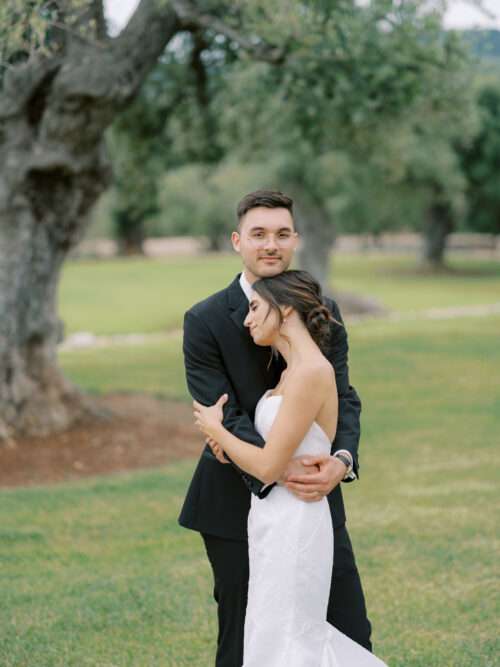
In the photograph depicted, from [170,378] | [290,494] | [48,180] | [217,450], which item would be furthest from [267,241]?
[170,378]

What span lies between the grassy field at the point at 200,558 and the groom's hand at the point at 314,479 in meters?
1.88

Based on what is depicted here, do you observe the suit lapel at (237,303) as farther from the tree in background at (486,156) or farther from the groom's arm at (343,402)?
the tree in background at (486,156)

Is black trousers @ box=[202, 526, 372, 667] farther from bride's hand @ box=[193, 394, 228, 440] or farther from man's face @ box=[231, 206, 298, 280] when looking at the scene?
man's face @ box=[231, 206, 298, 280]

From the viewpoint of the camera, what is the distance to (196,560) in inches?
259

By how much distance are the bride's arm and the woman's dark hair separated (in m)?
0.15

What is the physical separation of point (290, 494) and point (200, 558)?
11.0ft

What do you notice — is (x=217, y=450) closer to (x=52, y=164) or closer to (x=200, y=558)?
(x=200, y=558)

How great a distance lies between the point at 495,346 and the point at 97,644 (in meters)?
13.8

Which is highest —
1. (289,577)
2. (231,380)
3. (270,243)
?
(270,243)

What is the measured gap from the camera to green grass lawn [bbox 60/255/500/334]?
94.6ft

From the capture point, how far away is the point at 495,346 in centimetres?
1772

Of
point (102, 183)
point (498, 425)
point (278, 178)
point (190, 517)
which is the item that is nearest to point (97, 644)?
point (190, 517)

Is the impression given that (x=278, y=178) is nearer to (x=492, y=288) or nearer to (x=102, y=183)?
(x=492, y=288)

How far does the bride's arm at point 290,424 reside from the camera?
131 inches
